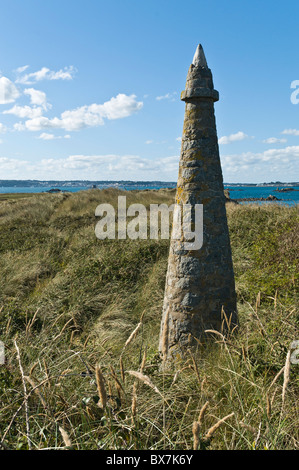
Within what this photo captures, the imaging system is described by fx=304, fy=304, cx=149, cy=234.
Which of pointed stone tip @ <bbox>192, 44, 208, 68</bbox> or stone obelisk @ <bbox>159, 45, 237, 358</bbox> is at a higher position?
pointed stone tip @ <bbox>192, 44, 208, 68</bbox>

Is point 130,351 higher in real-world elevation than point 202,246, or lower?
lower

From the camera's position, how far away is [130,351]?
14.4 ft

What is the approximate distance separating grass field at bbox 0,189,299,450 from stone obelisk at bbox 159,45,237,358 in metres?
0.32

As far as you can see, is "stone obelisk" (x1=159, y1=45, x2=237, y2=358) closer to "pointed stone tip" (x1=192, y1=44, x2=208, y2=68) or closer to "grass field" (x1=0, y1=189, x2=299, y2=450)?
"pointed stone tip" (x1=192, y1=44, x2=208, y2=68)

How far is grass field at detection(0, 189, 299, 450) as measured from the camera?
2.25 meters

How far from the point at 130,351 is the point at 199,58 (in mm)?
4029

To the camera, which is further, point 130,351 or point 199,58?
point 130,351

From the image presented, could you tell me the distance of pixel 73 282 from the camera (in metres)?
8.23

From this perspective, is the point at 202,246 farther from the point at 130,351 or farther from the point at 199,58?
the point at 199,58

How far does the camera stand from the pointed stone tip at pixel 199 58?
12.5 feet

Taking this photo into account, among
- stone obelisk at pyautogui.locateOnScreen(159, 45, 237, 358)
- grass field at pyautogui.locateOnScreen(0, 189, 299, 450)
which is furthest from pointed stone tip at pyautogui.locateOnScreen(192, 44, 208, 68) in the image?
grass field at pyautogui.locateOnScreen(0, 189, 299, 450)

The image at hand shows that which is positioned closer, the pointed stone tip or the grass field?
the grass field

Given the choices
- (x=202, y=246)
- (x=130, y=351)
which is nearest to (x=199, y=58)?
(x=202, y=246)
